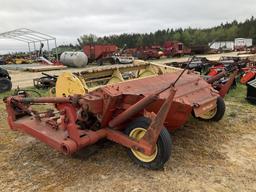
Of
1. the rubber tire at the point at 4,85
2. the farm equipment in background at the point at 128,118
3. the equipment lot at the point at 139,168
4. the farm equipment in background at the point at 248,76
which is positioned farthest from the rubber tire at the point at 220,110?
the rubber tire at the point at 4,85

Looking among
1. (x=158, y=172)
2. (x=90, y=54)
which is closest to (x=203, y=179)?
(x=158, y=172)

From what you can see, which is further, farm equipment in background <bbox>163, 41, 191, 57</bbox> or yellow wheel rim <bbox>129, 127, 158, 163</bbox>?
farm equipment in background <bbox>163, 41, 191, 57</bbox>

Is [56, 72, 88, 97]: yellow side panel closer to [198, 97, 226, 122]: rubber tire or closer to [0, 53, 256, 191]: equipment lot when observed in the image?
[0, 53, 256, 191]: equipment lot

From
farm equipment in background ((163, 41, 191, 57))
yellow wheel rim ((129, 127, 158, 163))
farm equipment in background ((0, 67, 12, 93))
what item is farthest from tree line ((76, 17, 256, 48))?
yellow wheel rim ((129, 127, 158, 163))

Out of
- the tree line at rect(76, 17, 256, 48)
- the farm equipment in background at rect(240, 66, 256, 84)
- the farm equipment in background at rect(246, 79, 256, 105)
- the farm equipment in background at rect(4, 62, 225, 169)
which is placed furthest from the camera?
the tree line at rect(76, 17, 256, 48)

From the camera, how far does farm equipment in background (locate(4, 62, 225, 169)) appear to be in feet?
10.4

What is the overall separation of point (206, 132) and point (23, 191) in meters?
2.70

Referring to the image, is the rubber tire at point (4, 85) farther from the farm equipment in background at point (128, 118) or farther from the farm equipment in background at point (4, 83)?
the farm equipment in background at point (128, 118)

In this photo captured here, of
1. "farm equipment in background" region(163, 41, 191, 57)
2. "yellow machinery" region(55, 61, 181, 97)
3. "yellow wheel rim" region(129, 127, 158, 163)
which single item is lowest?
"farm equipment in background" region(163, 41, 191, 57)

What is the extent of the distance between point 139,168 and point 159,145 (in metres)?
0.41

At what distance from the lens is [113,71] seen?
5227 mm

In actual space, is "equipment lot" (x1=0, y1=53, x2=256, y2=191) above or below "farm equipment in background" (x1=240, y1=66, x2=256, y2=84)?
below

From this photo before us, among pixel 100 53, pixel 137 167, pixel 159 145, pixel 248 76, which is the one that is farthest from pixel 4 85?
pixel 100 53

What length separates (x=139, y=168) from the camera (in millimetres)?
3404
